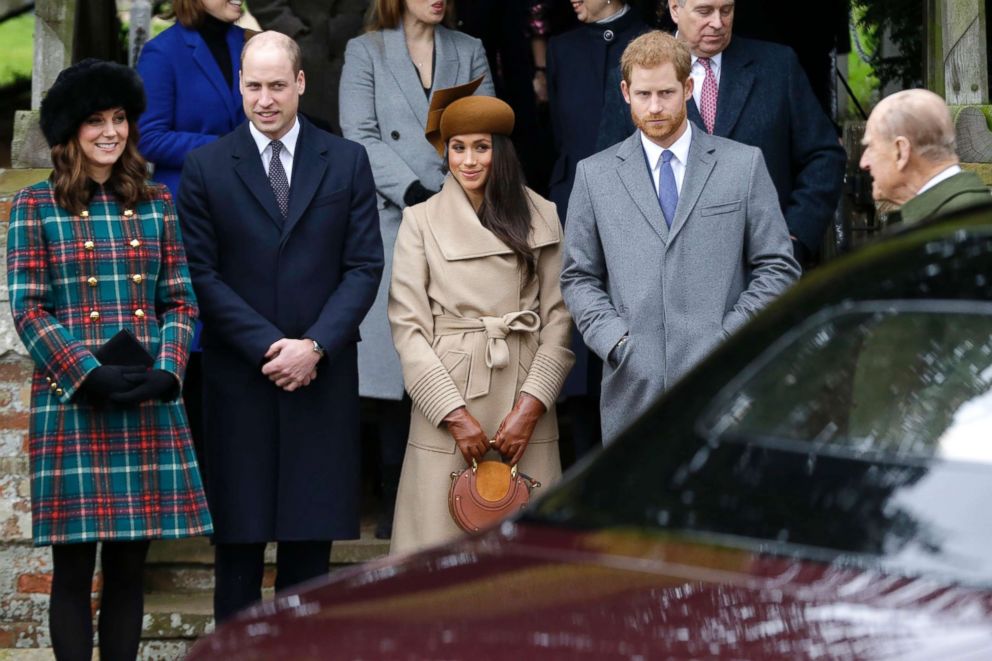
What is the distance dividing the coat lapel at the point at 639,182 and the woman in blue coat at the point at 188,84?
1.73 m

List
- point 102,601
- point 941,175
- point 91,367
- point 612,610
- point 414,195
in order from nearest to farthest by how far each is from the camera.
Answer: point 612,610 < point 941,175 < point 91,367 < point 102,601 < point 414,195

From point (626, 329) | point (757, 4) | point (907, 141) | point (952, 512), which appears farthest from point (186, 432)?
point (757, 4)

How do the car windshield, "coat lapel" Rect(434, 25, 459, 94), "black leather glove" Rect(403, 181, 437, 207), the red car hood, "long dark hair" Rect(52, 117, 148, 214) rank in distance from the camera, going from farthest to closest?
"coat lapel" Rect(434, 25, 459, 94) → "black leather glove" Rect(403, 181, 437, 207) → "long dark hair" Rect(52, 117, 148, 214) → the car windshield → the red car hood

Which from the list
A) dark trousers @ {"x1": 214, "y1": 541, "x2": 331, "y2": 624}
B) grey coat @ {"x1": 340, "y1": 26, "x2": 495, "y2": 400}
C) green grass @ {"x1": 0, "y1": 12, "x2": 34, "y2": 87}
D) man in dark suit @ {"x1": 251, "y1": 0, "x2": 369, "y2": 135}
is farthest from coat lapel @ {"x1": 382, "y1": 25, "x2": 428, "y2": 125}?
green grass @ {"x1": 0, "y1": 12, "x2": 34, "y2": 87}

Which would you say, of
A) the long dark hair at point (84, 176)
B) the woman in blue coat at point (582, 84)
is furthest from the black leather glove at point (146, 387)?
the woman in blue coat at point (582, 84)

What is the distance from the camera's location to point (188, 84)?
6.34 m

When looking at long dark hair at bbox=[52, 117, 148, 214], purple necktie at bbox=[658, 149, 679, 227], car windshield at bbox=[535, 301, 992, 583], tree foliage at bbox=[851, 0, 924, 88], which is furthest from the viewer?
tree foliage at bbox=[851, 0, 924, 88]

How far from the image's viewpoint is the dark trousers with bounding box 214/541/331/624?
5.56 meters

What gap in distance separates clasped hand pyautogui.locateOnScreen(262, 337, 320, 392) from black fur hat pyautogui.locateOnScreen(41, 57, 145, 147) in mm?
896

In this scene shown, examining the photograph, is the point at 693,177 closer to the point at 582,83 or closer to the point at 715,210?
the point at 715,210

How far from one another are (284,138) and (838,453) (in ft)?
10.8

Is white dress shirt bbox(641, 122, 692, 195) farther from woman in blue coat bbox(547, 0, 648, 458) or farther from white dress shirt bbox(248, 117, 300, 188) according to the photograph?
white dress shirt bbox(248, 117, 300, 188)

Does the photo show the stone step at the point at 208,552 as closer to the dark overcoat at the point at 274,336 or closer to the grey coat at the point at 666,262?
the dark overcoat at the point at 274,336

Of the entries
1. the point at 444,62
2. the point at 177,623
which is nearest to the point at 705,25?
the point at 444,62
